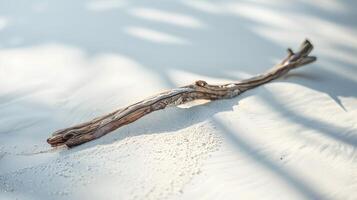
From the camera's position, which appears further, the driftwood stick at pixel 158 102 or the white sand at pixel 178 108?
the driftwood stick at pixel 158 102

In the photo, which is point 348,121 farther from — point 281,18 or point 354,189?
point 281,18

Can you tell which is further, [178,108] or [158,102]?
[178,108]

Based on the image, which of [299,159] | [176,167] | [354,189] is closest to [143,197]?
[176,167]

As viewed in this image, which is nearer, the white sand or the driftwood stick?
the white sand
